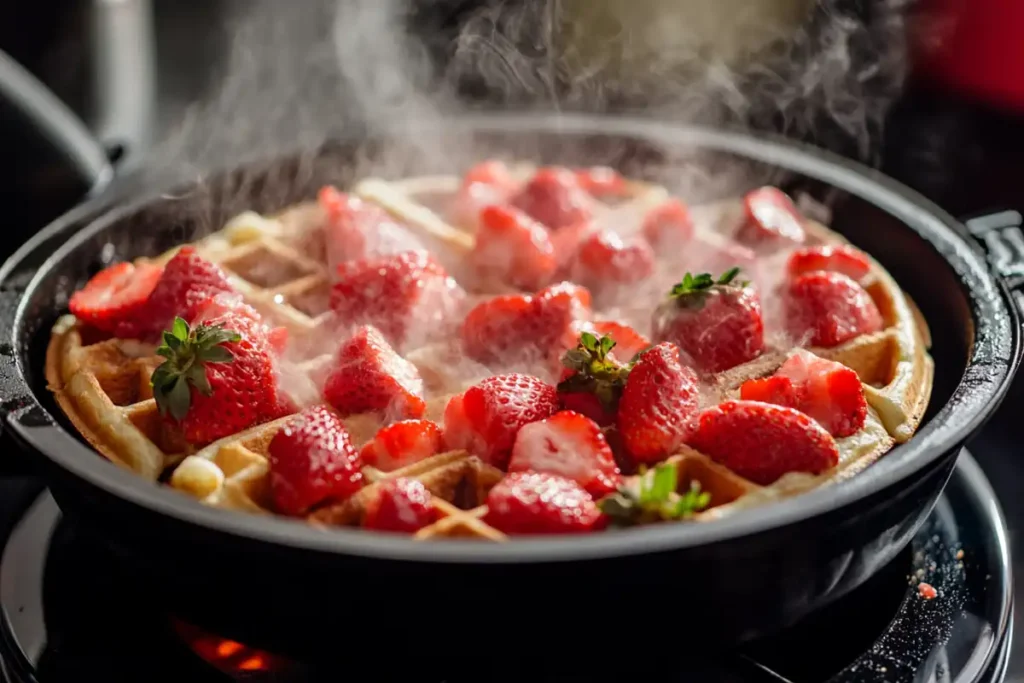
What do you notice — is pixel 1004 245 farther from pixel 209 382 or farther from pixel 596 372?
pixel 209 382

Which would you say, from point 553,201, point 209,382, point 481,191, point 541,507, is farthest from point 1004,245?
point 209,382

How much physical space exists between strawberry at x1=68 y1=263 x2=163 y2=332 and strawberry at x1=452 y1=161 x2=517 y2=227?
1.78 feet

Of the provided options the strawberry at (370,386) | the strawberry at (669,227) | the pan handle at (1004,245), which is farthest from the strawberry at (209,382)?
the pan handle at (1004,245)

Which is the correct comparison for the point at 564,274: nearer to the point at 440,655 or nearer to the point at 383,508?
the point at 383,508

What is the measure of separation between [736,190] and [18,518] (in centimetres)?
143

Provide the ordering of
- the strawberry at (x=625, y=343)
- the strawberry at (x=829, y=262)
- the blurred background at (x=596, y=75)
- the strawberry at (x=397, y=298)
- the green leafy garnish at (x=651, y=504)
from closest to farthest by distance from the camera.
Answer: the green leafy garnish at (x=651, y=504) < the strawberry at (x=625, y=343) < the strawberry at (x=397, y=298) < the strawberry at (x=829, y=262) < the blurred background at (x=596, y=75)

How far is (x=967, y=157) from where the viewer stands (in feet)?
10.1

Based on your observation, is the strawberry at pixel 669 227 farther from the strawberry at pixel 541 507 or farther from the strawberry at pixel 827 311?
the strawberry at pixel 541 507

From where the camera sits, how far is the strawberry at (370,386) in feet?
4.77

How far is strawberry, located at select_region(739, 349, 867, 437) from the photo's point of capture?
56.0 inches

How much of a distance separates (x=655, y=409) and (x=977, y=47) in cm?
223

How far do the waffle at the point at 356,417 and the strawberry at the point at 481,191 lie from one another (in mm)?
28

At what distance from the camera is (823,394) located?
4.69ft

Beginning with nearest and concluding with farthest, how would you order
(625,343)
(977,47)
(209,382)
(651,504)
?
1. (651,504)
2. (209,382)
3. (625,343)
4. (977,47)
